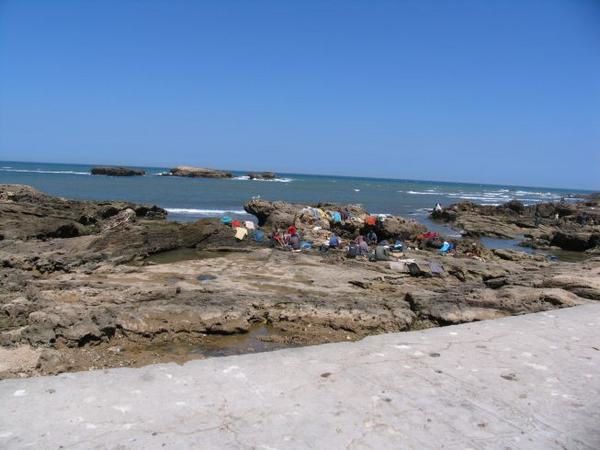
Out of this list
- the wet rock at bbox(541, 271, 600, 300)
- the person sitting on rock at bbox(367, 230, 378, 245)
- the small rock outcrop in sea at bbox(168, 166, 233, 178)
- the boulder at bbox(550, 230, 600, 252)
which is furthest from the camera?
the small rock outcrop in sea at bbox(168, 166, 233, 178)

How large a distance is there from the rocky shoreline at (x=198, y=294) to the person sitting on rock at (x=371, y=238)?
2836mm

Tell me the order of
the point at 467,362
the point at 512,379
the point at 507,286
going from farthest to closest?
the point at 507,286 < the point at 467,362 < the point at 512,379

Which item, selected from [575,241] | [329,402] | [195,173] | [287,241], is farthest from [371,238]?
[195,173]

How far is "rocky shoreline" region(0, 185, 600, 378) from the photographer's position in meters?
5.88

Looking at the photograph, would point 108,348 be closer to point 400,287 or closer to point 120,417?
point 120,417

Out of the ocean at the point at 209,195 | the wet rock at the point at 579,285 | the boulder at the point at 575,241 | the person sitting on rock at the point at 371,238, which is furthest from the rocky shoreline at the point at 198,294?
the ocean at the point at 209,195

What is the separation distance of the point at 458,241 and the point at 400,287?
Result: 365 inches

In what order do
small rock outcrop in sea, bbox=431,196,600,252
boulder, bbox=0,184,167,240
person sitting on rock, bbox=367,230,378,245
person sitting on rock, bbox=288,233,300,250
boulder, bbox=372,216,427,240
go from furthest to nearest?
small rock outcrop in sea, bbox=431,196,600,252
boulder, bbox=372,216,427,240
person sitting on rock, bbox=367,230,378,245
person sitting on rock, bbox=288,233,300,250
boulder, bbox=0,184,167,240

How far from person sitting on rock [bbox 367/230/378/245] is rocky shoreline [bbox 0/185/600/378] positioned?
2836 mm

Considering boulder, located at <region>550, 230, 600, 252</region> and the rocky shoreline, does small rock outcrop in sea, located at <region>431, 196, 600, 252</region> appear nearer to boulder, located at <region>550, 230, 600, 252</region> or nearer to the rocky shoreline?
boulder, located at <region>550, 230, 600, 252</region>

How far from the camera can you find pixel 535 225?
29766 mm

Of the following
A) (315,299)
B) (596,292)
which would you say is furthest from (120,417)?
(596,292)

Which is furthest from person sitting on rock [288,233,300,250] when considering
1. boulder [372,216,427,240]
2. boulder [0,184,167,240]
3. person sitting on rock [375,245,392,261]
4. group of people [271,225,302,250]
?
boulder [0,184,167,240]

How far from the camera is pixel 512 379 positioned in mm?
4480
